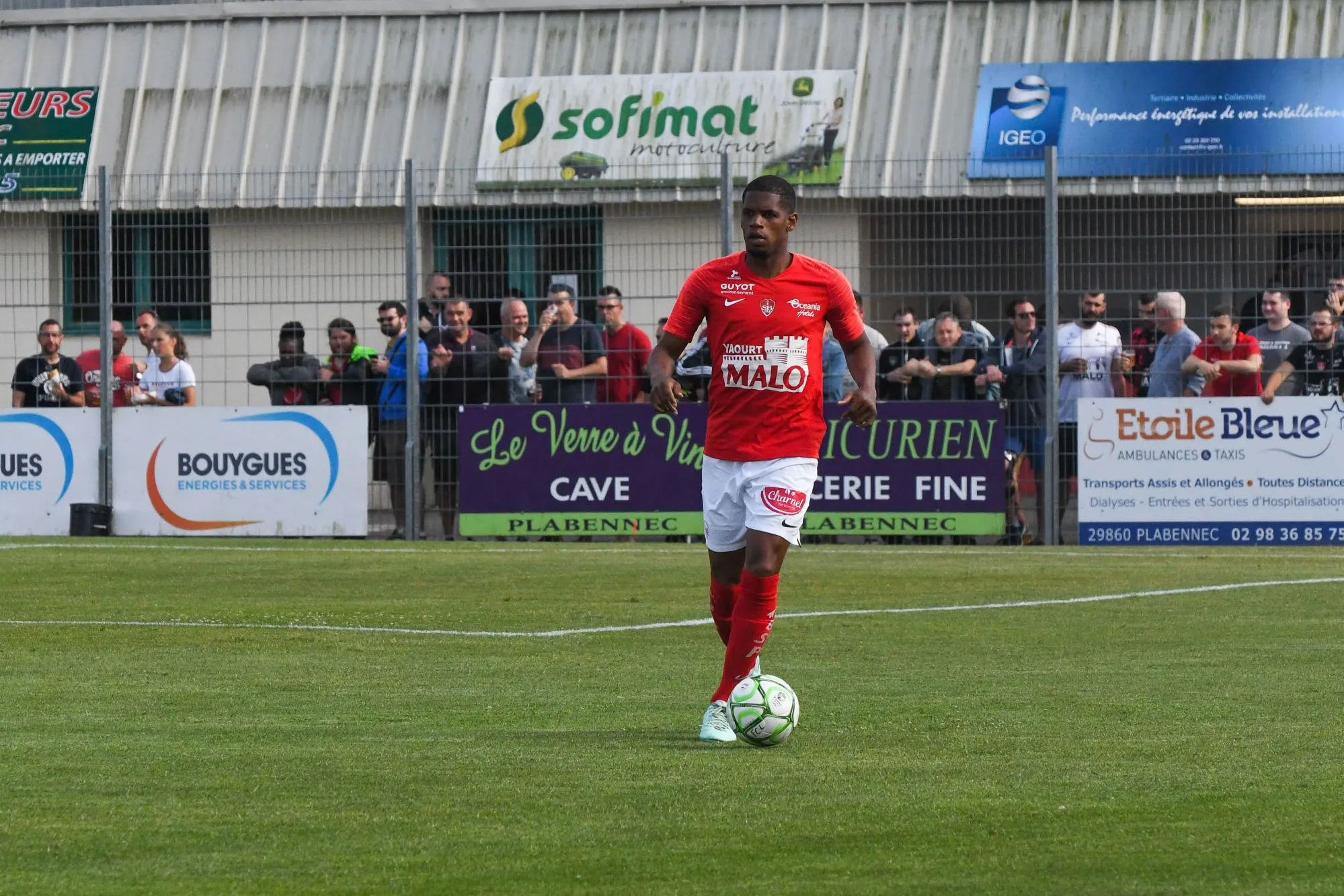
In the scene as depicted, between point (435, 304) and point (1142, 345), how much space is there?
6097mm

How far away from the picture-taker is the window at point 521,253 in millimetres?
18766

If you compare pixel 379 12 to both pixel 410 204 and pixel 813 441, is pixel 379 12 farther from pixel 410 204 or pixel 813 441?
pixel 813 441

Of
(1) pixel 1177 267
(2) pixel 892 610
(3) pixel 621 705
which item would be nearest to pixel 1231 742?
(3) pixel 621 705

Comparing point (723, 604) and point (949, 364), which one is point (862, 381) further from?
point (949, 364)

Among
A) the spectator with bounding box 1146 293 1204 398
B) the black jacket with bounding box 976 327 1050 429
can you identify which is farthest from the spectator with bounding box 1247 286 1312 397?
the black jacket with bounding box 976 327 1050 429

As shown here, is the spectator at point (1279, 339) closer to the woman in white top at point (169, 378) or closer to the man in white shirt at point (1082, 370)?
the man in white shirt at point (1082, 370)

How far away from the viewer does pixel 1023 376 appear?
689 inches

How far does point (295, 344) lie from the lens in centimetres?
1850

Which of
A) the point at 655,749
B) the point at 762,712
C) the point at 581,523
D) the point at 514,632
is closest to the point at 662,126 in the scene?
the point at 581,523

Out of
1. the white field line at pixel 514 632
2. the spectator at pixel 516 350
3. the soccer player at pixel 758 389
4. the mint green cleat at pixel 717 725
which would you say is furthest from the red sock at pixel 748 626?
the spectator at pixel 516 350

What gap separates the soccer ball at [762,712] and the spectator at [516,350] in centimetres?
1119

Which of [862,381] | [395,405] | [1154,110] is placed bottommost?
[395,405]

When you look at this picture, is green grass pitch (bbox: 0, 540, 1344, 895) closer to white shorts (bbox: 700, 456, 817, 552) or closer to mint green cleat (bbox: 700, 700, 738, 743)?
mint green cleat (bbox: 700, 700, 738, 743)

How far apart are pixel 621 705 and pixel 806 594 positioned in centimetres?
516
